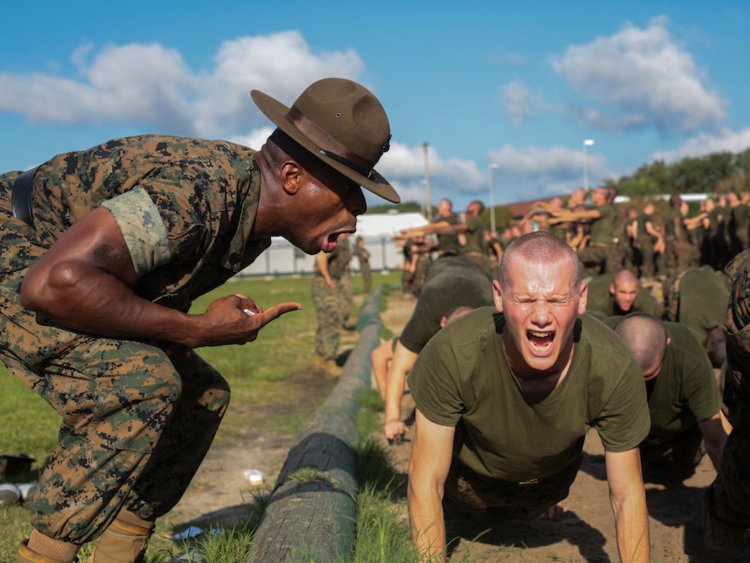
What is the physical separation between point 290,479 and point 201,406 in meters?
0.89

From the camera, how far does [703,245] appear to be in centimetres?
2139

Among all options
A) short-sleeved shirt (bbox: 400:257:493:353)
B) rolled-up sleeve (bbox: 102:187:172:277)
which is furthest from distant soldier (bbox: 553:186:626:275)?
rolled-up sleeve (bbox: 102:187:172:277)

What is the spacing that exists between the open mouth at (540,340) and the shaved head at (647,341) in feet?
4.91

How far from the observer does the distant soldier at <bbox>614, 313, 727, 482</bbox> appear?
14.9ft

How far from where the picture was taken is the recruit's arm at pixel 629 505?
3.26 m

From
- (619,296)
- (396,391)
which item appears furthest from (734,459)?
(619,296)

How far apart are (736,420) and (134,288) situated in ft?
8.97

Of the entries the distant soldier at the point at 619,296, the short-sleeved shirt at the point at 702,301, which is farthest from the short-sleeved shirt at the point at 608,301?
the short-sleeved shirt at the point at 702,301

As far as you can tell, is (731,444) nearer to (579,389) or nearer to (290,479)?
(579,389)

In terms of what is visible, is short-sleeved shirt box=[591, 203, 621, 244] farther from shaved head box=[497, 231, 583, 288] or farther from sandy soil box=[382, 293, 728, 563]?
shaved head box=[497, 231, 583, 288]

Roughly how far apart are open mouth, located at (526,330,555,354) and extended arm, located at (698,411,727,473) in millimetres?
1601

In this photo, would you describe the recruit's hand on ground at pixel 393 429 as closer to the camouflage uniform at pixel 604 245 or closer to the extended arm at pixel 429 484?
the extended arm at pixel 429 484

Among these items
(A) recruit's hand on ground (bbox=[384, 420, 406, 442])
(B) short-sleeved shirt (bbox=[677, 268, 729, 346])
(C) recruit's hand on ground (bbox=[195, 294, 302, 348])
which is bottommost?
(A) recruit's hand on ground (bbox=[384, 420, 406, 442])

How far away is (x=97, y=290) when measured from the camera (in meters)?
2.47
